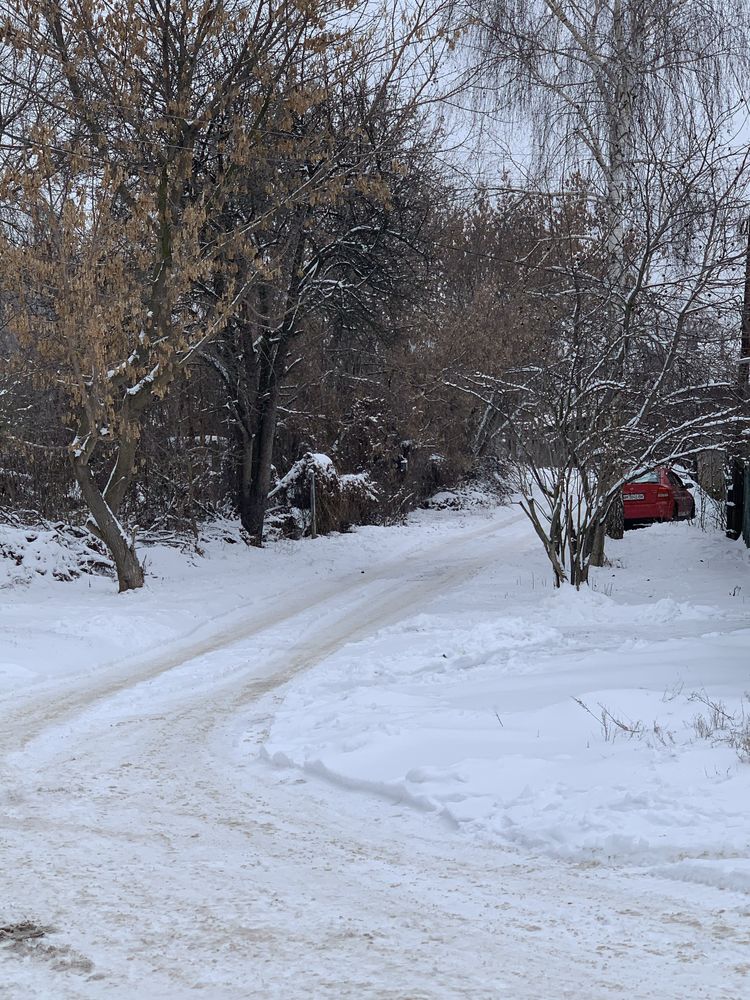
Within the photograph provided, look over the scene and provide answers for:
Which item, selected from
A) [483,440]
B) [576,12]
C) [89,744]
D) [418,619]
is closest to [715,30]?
[576,12]

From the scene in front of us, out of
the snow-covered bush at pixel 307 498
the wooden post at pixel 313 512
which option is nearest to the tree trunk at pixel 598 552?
the wooden post at pixel 313 512

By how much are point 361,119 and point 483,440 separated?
17.5m

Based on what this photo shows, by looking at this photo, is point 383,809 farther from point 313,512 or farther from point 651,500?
point 651,500

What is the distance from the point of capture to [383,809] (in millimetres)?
5859

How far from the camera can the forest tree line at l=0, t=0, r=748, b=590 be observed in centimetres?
1379

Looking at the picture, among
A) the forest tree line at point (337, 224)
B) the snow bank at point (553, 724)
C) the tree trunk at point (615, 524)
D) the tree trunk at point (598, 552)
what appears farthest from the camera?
the tree trunk at point (615, 524)

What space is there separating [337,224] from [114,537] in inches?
293

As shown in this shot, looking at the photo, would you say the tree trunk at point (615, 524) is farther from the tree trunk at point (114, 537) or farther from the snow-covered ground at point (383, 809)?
the tree trunk at point (114, 537)

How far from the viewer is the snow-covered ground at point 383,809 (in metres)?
3.83

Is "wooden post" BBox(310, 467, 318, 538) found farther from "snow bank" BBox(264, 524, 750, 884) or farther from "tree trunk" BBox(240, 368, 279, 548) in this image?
"snow bank" BBox(264, 524, 750, 884)

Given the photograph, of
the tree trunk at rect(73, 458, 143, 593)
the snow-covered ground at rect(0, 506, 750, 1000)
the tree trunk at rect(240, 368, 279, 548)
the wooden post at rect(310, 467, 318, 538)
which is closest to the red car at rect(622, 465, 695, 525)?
the wooden post at rect(310, 467, 318, 538)

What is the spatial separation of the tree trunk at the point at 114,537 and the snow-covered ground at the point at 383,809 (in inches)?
131

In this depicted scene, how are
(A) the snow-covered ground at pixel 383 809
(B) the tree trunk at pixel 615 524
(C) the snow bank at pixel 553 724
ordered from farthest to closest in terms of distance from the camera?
(B) the tree trunk at pixel 615 524 < (C) the snow bank at pixel 553 724 < (A) the snow-covered ground at pixel 383 809

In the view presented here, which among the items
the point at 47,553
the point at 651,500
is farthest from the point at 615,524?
the point at 47,553
